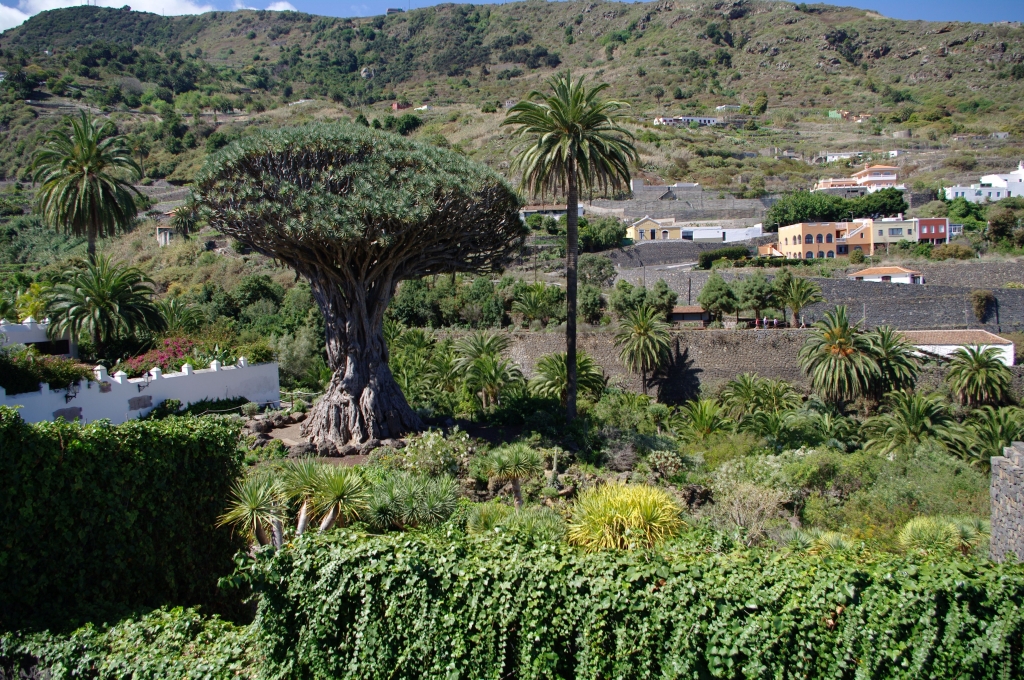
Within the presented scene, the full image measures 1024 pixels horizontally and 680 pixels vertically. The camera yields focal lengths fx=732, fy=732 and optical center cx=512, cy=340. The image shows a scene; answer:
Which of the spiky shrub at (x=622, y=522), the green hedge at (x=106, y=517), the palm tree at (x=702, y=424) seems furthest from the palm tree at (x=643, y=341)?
the green hedge at (x=106, y=517)

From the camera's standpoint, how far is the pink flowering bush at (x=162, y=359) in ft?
65.7

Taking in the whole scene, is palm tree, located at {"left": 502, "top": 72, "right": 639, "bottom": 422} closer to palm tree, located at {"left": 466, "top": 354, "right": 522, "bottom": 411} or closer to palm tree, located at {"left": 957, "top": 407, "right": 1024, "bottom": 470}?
palm tree, located at {"left": 466, "top": 354, "right": 522, "bottom": 411}

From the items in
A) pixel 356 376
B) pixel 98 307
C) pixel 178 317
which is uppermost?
pixel 98 307

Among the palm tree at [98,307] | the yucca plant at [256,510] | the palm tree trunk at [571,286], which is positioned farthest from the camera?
the palm tree at [98,307]

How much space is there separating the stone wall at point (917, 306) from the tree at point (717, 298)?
3386 mm

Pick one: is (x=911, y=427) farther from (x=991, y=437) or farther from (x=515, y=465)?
(x=515, y=465)

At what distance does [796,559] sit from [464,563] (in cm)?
314

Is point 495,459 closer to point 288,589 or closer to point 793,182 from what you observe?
point 288,589

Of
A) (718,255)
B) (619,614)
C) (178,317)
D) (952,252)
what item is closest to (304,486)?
(619,614)

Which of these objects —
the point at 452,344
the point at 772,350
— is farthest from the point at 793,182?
the point at 452,344

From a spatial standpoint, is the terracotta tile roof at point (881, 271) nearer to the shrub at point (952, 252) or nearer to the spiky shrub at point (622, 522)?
the shrub at point (952, 252)

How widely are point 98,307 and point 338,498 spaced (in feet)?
49.0

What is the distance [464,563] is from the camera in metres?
A: 7.09

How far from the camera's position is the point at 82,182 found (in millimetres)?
23297
